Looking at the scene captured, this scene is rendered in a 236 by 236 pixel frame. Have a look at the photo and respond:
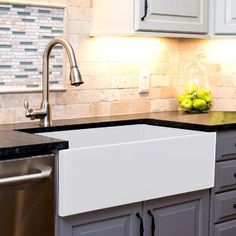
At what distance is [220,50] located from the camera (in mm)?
3109

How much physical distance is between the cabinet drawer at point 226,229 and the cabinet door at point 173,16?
969 mm

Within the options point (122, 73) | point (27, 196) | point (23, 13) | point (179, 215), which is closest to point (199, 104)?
point (122, 73)

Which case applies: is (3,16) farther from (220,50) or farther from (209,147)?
(220,50)

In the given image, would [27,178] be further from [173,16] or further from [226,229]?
[173,16]

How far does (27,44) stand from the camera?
8.20 ft

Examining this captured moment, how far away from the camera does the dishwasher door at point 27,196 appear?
1.73 m

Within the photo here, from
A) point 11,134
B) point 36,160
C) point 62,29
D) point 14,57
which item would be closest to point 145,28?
point 62,29

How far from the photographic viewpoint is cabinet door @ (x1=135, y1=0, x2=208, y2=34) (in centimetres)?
257

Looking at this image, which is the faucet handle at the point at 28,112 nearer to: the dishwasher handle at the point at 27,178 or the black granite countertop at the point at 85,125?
the black granite countertop at the point at 85,125

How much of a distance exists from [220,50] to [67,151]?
153 cm

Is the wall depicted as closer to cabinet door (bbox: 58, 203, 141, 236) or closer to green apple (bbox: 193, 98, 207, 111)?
green apple (bbox: 193, 98, 207, 111)

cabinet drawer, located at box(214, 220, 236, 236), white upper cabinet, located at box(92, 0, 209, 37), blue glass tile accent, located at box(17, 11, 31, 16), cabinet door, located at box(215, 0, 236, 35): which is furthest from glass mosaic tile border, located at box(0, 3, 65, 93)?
cabinet drawer, located at box(214, 220, 236, 236)

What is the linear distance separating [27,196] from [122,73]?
4.20ft

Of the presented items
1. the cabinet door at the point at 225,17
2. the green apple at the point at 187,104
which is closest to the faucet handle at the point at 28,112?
the green apple at the point at 187,104
